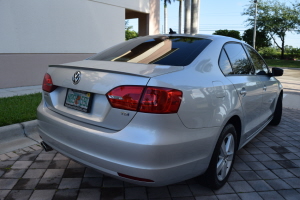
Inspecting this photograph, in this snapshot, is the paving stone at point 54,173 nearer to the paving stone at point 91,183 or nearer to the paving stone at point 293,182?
the paving stone at point 91,183

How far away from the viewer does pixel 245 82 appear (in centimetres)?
318

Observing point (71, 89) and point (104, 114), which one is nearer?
point (104, 114)

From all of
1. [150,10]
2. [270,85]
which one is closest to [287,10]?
[150,10]

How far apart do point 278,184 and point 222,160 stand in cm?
76

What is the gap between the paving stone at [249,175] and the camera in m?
3.13

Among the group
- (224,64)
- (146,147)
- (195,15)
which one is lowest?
(146,147)

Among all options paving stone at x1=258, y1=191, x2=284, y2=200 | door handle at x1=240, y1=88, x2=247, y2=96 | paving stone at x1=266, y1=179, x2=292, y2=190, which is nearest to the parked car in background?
door handle at x1=240, y1=88, x2=247, y2=96

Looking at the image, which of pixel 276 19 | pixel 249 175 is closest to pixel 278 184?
pixel 249 175

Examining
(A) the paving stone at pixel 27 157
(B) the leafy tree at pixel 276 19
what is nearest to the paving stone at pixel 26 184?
(A) the paving stone at pixel 27 157

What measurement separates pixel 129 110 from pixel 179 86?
44cm

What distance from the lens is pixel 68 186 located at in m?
2.82

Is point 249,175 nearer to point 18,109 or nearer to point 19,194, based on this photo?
point 19,194

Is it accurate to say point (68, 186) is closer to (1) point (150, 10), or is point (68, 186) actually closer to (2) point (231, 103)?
(2) point (231, 103)

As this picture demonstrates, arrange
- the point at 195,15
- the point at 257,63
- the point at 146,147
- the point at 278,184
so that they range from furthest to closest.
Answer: the point at 195,15, the point at 257,63, the point at 278,184, the point at 146,147
